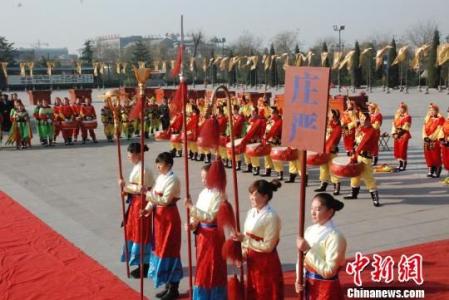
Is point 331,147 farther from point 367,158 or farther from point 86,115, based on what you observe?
point 86,115

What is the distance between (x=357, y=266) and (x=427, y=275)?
0.76m

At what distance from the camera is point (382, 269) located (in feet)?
20.2

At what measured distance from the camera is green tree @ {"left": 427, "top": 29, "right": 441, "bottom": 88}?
125ft

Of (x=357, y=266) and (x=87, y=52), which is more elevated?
(x=87, y=52)

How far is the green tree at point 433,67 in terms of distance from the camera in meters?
38.1

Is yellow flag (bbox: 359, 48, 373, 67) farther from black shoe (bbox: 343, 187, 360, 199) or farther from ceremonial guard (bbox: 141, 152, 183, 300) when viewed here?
ceremonial guard (bbox: 141, 152, 183, 300)

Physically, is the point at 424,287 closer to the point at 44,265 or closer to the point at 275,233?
the point at 275,233

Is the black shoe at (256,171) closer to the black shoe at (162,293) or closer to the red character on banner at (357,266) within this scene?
the red character on banner at (357,266)

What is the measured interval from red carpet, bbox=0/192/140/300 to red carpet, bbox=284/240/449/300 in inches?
82.7

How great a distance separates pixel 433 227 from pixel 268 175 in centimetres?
479

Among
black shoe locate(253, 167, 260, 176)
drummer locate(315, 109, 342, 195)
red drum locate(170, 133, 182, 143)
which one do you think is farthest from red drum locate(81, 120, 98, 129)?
drummer locate(315, 109, 342, 195)

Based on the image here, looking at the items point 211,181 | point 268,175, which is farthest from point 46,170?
point 211,181

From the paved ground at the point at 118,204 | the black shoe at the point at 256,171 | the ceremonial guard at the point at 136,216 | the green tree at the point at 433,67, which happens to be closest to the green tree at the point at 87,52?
the green tree at the point at 433,67

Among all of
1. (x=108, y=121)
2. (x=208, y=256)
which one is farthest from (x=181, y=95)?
(x=108, y=121)
